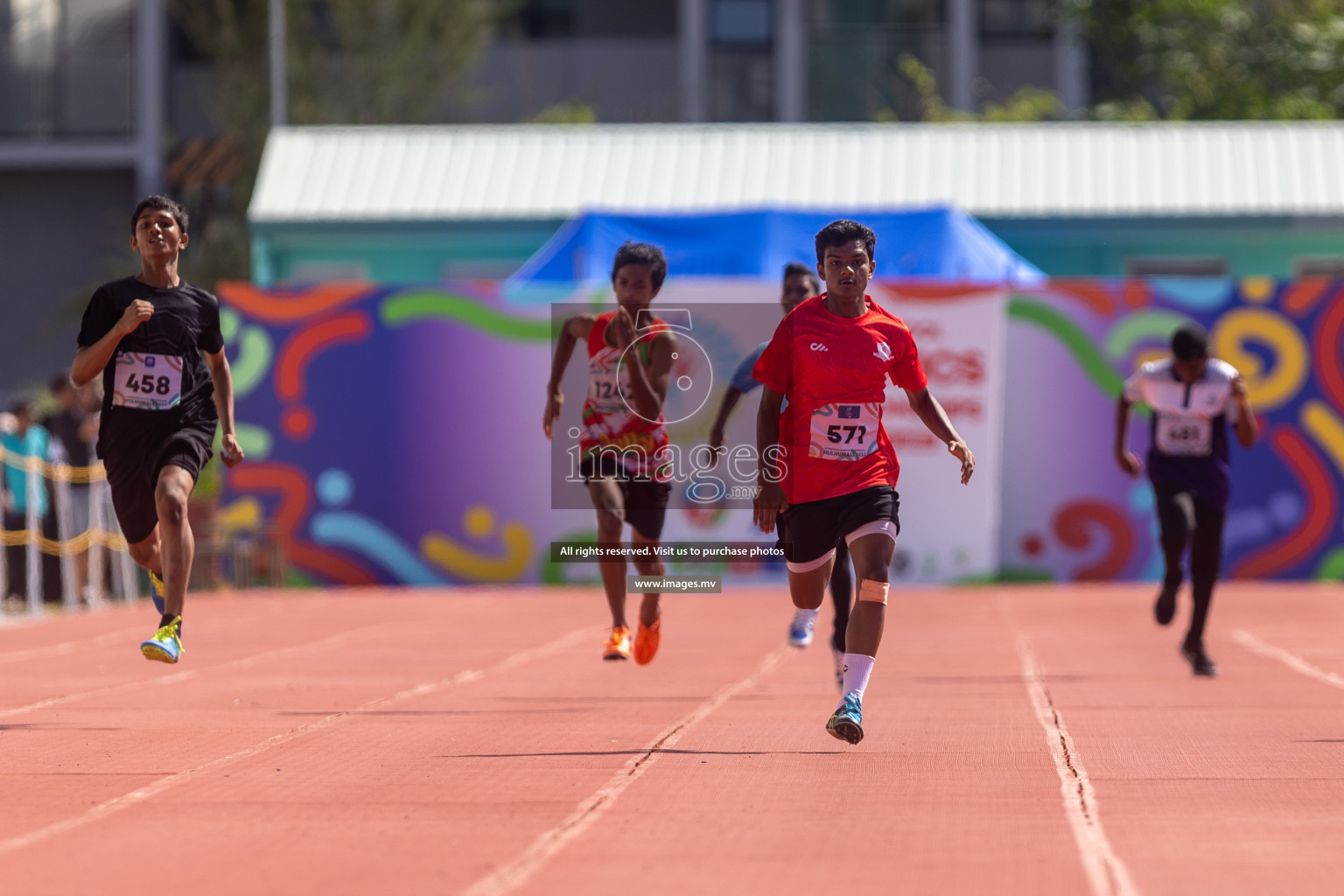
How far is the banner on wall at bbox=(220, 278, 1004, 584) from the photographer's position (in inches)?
834

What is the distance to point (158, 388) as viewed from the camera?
970 centimetres

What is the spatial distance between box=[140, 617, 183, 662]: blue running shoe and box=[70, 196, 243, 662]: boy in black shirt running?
11 cm

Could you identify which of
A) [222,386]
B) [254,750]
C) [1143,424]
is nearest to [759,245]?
[1143,424]

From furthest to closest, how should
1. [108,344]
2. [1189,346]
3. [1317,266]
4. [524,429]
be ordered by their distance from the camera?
[1317,266]
[524,429]
[1189,346]
[108,344]

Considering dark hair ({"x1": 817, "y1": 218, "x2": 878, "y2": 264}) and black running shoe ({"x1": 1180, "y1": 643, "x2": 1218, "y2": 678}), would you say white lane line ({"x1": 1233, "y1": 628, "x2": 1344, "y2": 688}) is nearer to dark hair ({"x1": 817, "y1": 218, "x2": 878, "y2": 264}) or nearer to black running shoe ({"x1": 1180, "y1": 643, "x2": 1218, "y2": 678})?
black running shoe ({"x1": 1180, "y1": 643, "x2": 1218, "y2": 678})

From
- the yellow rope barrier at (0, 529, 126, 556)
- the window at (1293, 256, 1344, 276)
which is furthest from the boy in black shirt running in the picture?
the window at (1293, 256, 1344, 276)

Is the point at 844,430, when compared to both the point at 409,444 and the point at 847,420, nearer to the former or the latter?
the point at 847,420

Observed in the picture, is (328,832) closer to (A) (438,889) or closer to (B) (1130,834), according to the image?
(A) (438,889)

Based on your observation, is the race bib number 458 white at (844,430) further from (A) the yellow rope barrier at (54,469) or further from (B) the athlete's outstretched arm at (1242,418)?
(A) the yellow rope barrier at (54,469)

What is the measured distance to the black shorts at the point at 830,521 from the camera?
27.3 feet

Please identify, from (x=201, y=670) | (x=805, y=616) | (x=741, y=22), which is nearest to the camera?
(x=805, y=616)

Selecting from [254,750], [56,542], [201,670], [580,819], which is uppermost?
[580,819]

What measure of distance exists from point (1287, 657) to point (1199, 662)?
1.55 meters

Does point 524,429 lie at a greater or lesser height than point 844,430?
lesser
